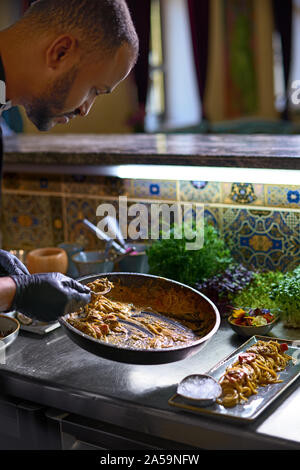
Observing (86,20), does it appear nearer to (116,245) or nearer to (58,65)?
(58,65)

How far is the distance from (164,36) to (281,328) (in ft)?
20.6

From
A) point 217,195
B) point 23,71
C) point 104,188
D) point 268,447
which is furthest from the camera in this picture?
point 104,188

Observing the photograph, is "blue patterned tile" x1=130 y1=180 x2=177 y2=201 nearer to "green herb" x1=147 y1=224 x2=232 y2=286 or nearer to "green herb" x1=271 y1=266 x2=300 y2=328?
"green herb" x1=147 y1=224 x2=232 y2=286

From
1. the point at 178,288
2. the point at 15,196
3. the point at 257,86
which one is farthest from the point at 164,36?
the point at 178,288

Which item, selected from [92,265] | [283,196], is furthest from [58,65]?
[283,196]

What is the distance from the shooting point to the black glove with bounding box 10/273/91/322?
56.0 inches

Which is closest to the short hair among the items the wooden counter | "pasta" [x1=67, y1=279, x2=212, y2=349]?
the wooden counter

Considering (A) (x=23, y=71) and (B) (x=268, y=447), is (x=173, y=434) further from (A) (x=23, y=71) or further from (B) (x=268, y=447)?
(A) (x=23, y=71)

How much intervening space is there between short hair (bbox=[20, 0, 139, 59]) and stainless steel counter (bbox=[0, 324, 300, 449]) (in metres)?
0.86

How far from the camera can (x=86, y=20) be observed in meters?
1.49

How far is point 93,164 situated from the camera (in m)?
2.25

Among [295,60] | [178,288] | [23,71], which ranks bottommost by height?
[178,288]

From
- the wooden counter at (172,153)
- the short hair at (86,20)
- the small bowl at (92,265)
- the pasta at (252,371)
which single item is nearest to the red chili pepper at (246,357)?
the pasta at (252,371)

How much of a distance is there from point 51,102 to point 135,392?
0.79 metres
